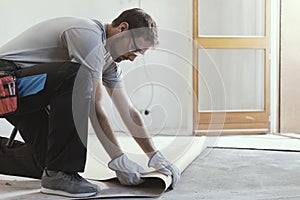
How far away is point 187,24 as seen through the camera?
3.83 meters

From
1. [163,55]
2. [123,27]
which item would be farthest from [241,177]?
[163,55]

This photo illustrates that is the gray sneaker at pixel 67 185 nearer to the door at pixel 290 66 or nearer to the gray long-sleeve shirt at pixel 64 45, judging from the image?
the gray long-sleeve shirt at pixel 64 45

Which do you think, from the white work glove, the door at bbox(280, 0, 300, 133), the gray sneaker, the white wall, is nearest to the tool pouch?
the gray sneaker

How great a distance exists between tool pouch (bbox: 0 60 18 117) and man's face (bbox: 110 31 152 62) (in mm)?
417

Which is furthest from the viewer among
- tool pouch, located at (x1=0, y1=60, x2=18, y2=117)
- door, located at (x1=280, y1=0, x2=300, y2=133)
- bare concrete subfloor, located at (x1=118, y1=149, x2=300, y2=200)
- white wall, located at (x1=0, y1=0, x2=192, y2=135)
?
door, located at (x1=280, y1=0, x2=300, y2=133)

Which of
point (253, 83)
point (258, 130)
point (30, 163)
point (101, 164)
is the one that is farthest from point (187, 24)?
point (30, 163)

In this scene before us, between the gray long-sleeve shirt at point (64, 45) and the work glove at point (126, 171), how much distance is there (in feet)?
1.13

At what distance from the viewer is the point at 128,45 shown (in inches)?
64.8

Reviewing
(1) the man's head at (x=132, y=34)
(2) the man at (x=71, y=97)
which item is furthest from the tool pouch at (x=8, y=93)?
(1) the man's head at (x=132, y=34)

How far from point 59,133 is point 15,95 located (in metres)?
0.21

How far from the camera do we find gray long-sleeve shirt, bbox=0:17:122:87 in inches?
61.6

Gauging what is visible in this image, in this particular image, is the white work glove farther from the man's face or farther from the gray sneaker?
the man's face

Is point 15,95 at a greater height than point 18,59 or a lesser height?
lesser

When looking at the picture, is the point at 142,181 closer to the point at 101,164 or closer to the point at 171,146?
the point at 101,164
